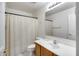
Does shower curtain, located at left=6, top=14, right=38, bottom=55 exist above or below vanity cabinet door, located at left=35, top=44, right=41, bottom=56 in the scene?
above

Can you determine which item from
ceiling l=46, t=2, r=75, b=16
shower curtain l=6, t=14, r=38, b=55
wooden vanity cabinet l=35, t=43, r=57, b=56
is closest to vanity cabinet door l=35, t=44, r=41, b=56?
wooden vanity cabinet l=35, t=43, r=57, b=56

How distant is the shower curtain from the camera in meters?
1.11

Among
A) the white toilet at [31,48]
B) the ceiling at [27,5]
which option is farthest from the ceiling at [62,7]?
the white toilet at [31,48]

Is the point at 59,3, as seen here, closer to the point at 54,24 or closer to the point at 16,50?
the point at 54,24

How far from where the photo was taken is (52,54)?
1002 millimetres

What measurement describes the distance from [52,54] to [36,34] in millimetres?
332

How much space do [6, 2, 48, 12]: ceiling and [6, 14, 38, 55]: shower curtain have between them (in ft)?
0.40

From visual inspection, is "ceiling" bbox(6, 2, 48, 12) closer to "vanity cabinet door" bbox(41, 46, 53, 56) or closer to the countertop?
the countertop

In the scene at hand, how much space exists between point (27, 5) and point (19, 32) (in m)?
0.40

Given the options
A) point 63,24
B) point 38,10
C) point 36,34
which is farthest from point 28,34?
point 63,24

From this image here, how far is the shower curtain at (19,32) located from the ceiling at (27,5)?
0.12 meters

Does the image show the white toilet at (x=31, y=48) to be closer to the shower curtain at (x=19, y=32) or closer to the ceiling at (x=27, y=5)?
the shower curtain at (x=19, y=32)

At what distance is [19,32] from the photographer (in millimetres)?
1182

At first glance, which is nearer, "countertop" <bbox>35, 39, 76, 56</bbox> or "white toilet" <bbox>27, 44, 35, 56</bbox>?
"countertop" <bbox>35, 39, 76, 56</bbox>
